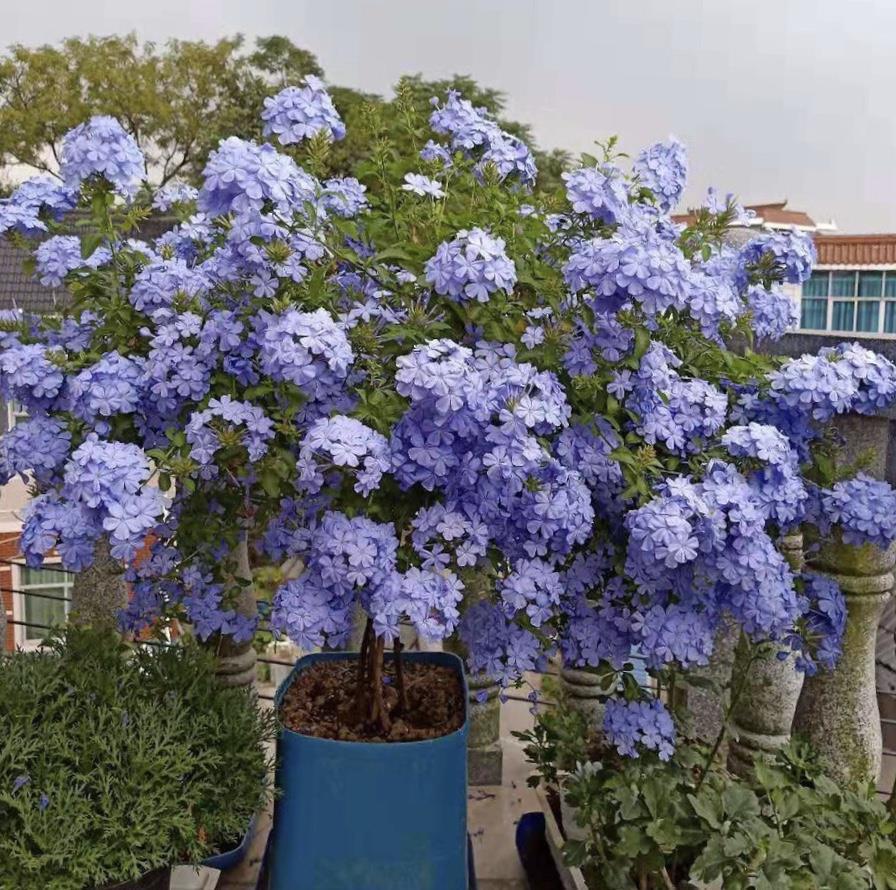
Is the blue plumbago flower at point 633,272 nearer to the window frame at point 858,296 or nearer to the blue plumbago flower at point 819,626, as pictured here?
the blue plumbago flower at point 819,626

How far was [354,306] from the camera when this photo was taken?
5.98 feet

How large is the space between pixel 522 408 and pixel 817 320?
30.3 metres

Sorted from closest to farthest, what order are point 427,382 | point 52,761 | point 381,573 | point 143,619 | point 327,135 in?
point 427,382 < point 381,573 < point 52,761 < point 327,135 < point 143,619

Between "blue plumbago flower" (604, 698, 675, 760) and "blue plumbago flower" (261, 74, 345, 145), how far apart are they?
4.08 ft

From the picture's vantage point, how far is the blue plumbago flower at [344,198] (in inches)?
74.2

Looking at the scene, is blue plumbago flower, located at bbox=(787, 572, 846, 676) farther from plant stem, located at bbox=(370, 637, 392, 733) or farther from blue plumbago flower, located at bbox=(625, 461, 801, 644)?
plant stem, located at bbox=(370, 637, 392, 733)

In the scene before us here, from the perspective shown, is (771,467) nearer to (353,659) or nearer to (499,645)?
(499,645)

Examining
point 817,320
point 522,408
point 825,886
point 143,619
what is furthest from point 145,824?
point 817,320

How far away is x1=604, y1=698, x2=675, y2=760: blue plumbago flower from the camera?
1.91m

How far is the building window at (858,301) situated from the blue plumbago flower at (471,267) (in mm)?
28752

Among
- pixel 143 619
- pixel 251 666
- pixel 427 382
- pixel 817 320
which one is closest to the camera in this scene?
pixel 427 382

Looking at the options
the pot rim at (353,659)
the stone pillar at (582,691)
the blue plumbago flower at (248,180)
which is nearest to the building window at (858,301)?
the stone pillar at (582,691)

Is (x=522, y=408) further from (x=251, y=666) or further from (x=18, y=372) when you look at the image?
(x=251, y=666)

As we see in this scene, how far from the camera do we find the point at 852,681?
Result: 2.11m
